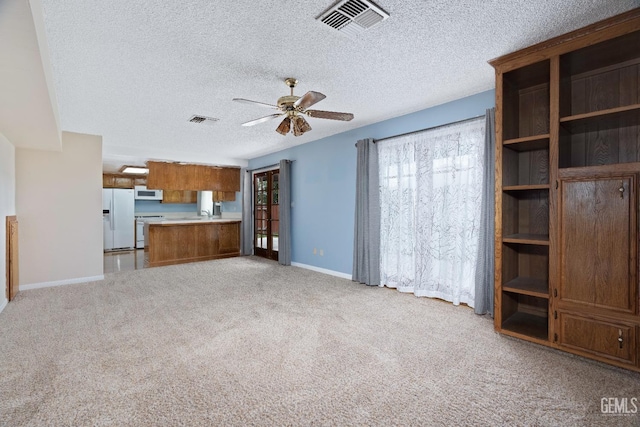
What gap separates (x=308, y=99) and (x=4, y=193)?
4.04 meters

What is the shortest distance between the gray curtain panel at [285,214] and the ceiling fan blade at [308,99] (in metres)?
3.35

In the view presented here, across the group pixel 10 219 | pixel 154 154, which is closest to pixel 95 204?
pixel 10 219

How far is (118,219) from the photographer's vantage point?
8.68 m

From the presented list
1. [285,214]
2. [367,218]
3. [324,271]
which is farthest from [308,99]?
[285,214]

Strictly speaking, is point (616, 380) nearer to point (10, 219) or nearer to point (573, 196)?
point (573, 196)

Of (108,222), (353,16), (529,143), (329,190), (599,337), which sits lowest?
(599,337)

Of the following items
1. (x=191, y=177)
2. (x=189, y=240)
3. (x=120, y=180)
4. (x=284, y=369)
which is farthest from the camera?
(x=120, y=180)

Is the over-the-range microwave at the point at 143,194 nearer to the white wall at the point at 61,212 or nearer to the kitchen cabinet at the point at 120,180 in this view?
the kitchen cabinet at the point at 120,180

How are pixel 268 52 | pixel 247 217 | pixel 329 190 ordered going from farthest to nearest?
pixel 247 217
pixel 329 190
pixel 268 52

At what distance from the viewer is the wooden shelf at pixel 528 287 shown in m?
2.60

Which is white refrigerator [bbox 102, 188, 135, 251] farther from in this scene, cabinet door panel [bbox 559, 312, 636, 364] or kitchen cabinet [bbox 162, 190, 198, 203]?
cabinet door panel [bbox 559, 312, 636, 364]

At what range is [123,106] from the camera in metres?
3.82

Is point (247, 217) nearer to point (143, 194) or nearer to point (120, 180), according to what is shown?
point (143, 194)

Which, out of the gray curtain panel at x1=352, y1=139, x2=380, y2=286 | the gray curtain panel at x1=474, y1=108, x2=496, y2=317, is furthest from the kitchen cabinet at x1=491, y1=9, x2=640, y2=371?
the gray curtain panel at x1=352, y1=139, x2=380, y2=286
